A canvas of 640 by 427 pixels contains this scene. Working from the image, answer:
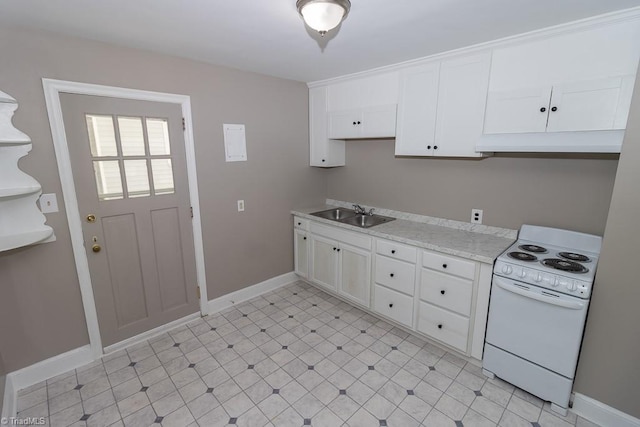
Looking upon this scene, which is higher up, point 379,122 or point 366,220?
point 379,122

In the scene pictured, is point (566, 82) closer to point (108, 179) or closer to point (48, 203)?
point (108, 179)

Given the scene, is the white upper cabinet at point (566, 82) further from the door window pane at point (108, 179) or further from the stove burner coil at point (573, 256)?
the door window pane at point (108, 179)

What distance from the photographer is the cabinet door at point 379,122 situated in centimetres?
281

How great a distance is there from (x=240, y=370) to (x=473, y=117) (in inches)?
105

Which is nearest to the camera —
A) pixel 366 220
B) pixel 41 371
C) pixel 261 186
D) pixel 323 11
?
pixel 323 11

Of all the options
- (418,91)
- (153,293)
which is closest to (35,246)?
(153,293)

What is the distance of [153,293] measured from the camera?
2664 mm

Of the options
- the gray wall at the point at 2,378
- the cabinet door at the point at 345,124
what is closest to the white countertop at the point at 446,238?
the cabinet door at the point at 345,124

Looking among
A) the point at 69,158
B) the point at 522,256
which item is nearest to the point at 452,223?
the point at 522,256

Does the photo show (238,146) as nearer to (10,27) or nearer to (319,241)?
(319,241)

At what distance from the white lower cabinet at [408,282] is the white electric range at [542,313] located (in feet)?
0.40

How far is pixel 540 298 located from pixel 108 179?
3.16 metres

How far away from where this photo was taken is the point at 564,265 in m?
1.90

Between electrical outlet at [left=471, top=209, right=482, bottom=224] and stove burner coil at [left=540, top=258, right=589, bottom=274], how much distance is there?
0.70 metres
